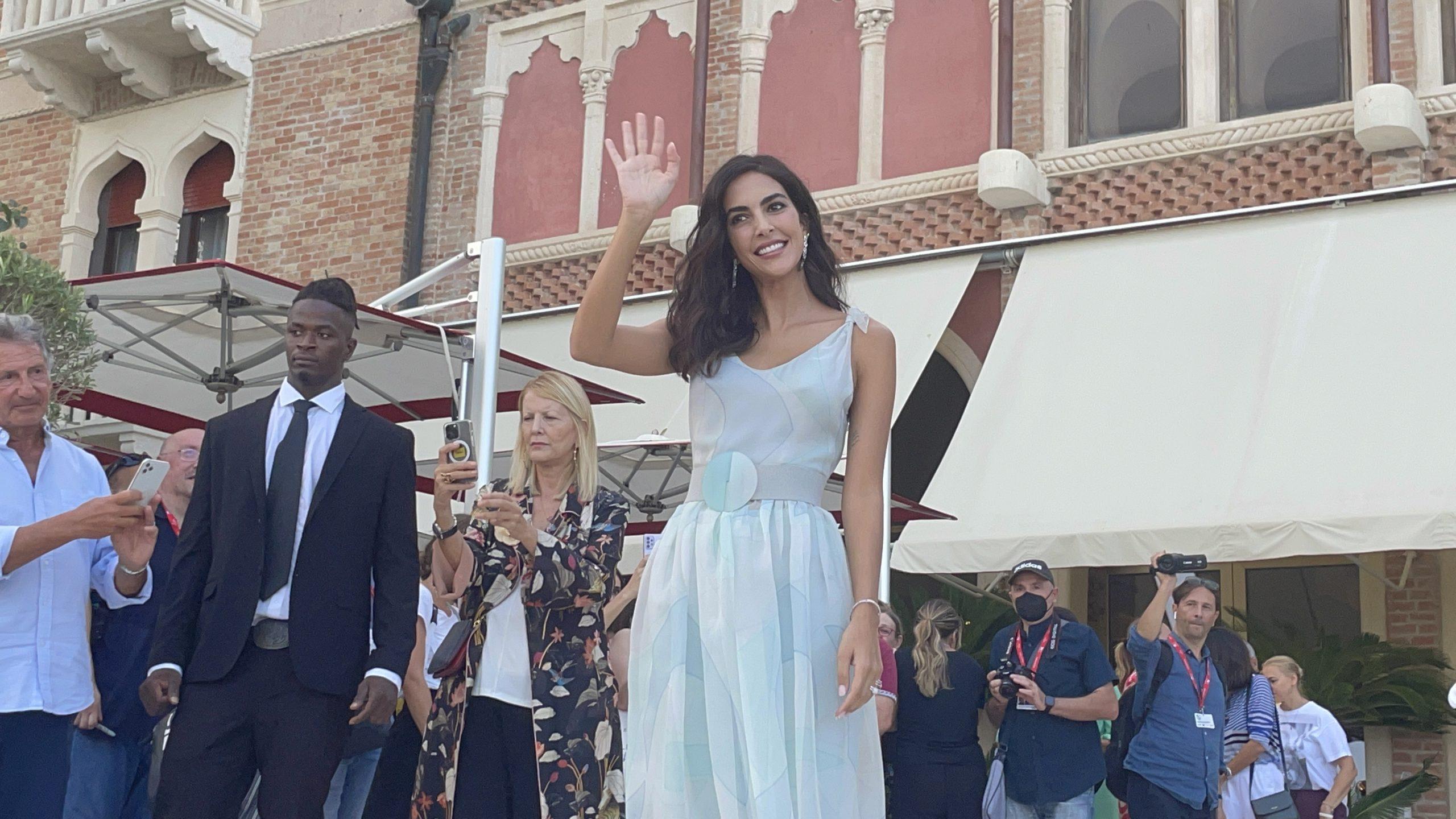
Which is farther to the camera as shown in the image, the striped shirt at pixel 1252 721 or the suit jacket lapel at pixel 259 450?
the striped shirt at pixel 1252 721

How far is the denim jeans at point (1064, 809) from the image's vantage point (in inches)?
301

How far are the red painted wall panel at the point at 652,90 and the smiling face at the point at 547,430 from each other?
9.89 metres

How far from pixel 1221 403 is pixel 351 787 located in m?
6.50

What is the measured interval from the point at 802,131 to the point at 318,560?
1059 centimetres

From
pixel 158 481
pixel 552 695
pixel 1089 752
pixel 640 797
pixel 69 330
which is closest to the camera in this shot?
pixel 640 797

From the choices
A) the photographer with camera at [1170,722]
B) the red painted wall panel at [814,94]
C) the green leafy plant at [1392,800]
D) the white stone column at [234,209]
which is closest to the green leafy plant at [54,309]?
the photographer with camera at [1170,722]

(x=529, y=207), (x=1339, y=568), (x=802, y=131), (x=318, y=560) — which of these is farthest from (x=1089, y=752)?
(x=529, y=207)

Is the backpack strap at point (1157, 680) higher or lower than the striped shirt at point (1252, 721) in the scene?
higher

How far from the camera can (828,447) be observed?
3.31 m

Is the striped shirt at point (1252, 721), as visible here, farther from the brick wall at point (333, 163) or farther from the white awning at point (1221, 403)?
the brick wall at point (333, 163)

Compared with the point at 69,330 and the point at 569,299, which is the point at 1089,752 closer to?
the point at 69,330

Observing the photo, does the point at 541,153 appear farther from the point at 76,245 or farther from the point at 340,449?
the point at 340,449

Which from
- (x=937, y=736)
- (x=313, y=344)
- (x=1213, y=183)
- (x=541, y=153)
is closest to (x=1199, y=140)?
(x=1213, y=183)

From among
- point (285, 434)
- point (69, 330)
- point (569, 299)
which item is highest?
point (569, 299)
